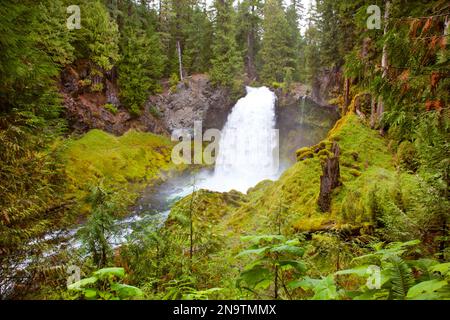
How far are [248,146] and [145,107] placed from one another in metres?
11.1

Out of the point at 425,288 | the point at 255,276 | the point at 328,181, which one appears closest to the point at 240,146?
the point at 328,181

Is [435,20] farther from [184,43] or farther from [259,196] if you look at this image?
[184,43]

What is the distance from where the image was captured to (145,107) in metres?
29.3

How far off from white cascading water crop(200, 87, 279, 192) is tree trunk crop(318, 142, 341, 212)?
15.9 m

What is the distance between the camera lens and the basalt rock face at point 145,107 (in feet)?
75.6

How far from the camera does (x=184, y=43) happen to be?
3675 cm

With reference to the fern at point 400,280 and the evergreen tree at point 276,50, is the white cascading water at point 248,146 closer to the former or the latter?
the evergreen tree at point 276,50

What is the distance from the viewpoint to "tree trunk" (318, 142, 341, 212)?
318 inches

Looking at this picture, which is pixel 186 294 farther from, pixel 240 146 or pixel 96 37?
pixel 96 37

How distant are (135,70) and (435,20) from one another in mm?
26657

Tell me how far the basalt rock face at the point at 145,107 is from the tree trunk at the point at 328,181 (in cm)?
2034

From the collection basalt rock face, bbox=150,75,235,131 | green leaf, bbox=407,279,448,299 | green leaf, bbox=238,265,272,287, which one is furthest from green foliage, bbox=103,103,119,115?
green leaf, bbox=407,279,448,299

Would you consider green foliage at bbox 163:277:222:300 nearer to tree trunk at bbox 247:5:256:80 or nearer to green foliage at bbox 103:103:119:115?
green foliage at bbox 103:103:119:115
